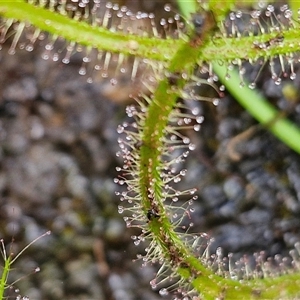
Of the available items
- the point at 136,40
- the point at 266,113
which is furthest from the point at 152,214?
the point at 266,113

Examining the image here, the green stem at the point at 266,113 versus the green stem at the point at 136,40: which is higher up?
the green stem at the point at 136,40

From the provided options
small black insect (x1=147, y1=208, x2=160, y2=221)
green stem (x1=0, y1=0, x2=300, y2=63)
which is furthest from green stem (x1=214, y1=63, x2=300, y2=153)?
Answer: small black insect (x1=147, y1=208, x2=160, y2=221)

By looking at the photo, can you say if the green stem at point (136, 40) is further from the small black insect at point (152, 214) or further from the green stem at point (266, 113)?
the green stem at point (266, 113)

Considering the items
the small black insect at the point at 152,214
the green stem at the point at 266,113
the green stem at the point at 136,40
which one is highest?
the green stem at the point at 136,40

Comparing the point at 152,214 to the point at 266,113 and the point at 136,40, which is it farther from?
the point at 266,113

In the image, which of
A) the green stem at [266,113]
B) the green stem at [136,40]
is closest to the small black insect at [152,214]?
the green stem at [136,40]

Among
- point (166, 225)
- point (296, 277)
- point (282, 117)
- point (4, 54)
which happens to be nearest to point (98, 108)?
point (4, 54)

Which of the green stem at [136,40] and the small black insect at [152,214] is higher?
the green stem at [136,40]

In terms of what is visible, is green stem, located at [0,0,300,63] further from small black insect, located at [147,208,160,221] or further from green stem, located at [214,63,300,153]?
green stem, located at [214,63,300,153]

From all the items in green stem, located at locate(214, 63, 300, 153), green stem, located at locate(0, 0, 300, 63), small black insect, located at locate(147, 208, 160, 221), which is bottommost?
green stem, located at locate(214, 63, 300, 153)

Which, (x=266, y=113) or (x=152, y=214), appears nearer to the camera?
(x=152, y=214)

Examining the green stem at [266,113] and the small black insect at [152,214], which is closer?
the small black insect at [152,214]

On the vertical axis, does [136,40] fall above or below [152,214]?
above
